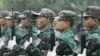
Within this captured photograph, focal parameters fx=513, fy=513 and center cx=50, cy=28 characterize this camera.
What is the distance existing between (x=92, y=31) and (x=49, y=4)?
623cm

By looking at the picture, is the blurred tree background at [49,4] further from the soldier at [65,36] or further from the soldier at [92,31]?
the soldier at [92,31]

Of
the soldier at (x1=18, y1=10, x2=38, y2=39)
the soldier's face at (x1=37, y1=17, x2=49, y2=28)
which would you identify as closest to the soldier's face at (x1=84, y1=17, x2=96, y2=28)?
the soldier's face at (x1=37, y1=17, x2=49, y2=28)

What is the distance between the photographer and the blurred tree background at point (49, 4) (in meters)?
13.1

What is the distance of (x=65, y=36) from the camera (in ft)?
28.2

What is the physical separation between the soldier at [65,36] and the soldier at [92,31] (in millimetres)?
384

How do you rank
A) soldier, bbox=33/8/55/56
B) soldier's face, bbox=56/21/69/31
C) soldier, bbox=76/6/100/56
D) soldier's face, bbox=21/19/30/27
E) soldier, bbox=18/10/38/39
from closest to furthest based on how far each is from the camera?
1. soldier, bbox=76/6/100/56
2. soldier's face, bbox=56/21/69/31
3. soldier, bbox=33/8/55/56
4. soldier, bbox=18/10/38/39
5. soldier's face, bbox=21/19/30/27

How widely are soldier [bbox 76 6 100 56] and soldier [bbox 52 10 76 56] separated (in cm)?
38

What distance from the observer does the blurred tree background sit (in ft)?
42.9

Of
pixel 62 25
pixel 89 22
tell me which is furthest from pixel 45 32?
pixel 89 22

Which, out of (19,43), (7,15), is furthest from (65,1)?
(19,43)

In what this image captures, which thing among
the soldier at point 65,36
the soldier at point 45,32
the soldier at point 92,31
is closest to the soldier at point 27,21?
the soldier at point 45,32

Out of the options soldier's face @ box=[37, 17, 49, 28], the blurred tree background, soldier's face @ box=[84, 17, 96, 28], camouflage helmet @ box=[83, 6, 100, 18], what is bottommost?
the blurred tree background

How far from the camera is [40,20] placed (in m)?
9.34

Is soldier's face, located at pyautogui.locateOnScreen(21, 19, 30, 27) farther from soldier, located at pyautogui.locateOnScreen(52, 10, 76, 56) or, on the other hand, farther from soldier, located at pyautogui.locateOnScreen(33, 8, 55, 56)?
soldier, located at pyautogui.locateOnScreen(52, 10, 76, 56)
